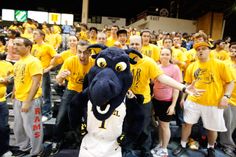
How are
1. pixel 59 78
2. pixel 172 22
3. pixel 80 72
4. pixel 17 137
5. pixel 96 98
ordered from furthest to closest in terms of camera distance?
pixel 172 22 < pixel 17 137 < pixel 80 72 < pixel 59 78 < pixel 96 98

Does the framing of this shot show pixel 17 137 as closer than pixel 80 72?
No

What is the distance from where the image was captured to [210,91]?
3.86 m

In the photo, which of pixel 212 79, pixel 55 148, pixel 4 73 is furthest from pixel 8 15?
pixel 212 79

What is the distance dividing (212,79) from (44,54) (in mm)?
2899

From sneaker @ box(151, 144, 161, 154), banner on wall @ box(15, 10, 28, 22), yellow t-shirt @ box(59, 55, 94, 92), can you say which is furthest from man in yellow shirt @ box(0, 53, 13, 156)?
banner on wall @ box(15, 10, 28, 22)

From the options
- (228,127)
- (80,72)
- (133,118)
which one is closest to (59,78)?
(80,72)

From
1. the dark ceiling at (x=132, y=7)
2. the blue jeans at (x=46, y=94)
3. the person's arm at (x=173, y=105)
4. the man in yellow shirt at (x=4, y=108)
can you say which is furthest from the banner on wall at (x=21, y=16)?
the person's arm at (x=173, y=105)

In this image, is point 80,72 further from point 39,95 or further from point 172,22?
point 172,22

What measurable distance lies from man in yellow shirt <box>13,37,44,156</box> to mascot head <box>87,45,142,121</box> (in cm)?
165

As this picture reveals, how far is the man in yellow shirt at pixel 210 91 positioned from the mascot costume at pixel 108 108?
1845 mm

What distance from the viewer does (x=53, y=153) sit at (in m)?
3.83

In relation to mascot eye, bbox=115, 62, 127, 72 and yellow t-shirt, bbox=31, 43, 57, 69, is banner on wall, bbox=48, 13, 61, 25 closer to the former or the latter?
yellow t-shirt, bbox=31, 43, 57, 69

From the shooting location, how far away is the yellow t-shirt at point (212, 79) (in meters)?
3.85

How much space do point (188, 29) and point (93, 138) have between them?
57.1 feet
